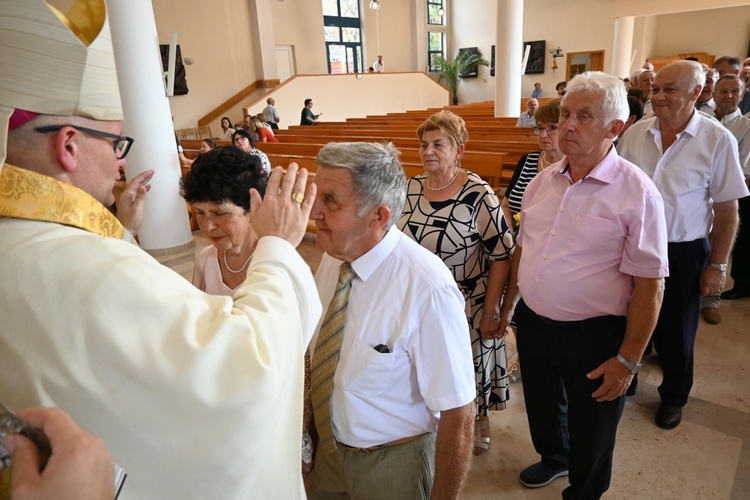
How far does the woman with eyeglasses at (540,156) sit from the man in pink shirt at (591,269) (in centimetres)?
63

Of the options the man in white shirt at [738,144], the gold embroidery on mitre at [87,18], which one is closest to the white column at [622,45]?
the man in white shirt at [738,144]

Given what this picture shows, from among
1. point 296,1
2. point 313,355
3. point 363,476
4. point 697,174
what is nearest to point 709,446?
point 697,174

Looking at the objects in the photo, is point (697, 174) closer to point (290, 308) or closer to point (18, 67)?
point (290, 308)

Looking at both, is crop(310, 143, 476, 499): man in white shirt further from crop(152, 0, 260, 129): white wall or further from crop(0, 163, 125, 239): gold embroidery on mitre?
crop(152, 0, 260, 129): white wall

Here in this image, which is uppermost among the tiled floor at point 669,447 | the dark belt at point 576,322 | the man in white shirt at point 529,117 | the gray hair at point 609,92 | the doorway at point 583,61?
the doorway at point 583,61

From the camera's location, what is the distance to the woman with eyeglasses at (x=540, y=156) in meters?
2.55

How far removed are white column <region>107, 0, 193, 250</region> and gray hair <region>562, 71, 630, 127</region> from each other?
474cm

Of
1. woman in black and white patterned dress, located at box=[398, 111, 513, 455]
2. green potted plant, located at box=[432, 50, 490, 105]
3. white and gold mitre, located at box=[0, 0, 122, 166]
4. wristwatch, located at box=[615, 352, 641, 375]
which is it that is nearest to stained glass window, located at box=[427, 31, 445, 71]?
green potted plant, located at box=[432, 50, 490, 105]

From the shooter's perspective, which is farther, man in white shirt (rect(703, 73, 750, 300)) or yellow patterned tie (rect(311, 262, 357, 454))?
man in white shirt (rect(703, 73, 750, 300))

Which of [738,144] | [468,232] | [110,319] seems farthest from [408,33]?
[110,319]

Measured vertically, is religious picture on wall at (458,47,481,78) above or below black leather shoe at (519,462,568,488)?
above

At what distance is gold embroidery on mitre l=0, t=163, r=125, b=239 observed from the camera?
31.6 inches

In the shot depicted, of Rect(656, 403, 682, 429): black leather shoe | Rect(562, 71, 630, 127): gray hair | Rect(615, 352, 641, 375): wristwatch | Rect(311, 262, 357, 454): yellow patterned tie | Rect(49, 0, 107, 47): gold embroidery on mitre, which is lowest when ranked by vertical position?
Rect(656, 403, 682, 429): black leather shoe

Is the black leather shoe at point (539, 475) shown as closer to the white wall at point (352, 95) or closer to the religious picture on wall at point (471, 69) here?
the white wall at point (352, 95)
